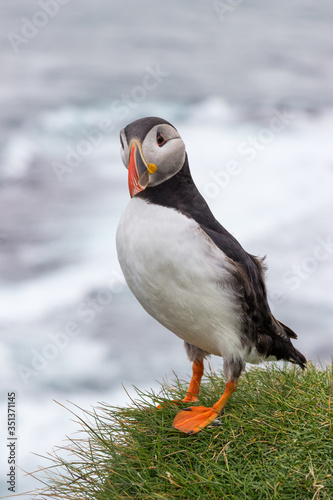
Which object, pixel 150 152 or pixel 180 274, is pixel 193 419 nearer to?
pixel 180 274

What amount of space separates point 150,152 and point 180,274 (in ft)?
2.40

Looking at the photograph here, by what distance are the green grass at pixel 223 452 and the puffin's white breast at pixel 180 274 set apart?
1.54 ft

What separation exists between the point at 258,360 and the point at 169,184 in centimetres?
133

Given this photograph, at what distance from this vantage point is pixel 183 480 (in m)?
3.48

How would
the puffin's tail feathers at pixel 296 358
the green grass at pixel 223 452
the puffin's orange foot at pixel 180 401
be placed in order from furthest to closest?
the puffin's tail feathers at pixel 296 358
the puffin's orange foot at pixel 180 401
the green grass at pixel 223 452

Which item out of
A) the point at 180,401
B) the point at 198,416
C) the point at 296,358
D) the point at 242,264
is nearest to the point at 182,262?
the point at 242,264

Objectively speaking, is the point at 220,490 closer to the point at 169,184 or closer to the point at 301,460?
the point at 301,460

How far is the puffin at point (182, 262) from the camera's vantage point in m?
3.71

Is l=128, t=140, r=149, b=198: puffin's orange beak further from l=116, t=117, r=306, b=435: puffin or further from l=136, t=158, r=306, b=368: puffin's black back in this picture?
l=136, t=158, r=306, b=368: puffin's black back

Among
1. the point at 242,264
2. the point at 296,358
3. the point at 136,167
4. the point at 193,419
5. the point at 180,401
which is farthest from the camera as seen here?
the point at 296,358

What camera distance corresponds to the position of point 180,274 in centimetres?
372

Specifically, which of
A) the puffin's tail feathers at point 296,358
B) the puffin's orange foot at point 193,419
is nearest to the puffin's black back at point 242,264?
the puffin's tail feathers at point 296,358

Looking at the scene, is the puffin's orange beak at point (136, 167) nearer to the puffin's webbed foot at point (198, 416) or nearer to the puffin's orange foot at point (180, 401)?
the puffin's webbed foot at point (198, 416)

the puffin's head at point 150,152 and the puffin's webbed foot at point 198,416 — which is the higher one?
the puffin's head at point 150,152
